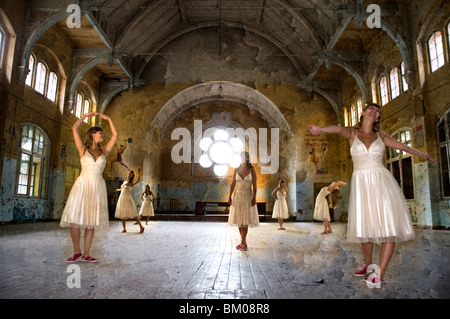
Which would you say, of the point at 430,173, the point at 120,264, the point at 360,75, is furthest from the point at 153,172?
the point at 120,264

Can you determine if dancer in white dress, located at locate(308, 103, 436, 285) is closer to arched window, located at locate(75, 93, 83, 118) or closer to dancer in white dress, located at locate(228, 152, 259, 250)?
dancer in white dress, located at locate(228, 152, 259, 250)

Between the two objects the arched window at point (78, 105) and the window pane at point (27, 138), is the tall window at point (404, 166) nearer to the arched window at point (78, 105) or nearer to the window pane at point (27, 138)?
the window pane at point (27, 138)

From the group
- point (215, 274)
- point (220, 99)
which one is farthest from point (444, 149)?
point (220, 99)

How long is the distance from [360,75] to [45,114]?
1385 centimetres

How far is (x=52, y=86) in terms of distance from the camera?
13.7m

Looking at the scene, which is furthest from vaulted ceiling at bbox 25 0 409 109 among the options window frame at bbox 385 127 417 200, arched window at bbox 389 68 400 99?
window frame at bbox 385 127 417 200

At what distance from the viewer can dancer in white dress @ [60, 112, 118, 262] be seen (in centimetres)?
405

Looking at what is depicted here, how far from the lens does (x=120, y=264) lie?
4.05m

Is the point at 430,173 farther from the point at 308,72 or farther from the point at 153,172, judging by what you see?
the point at 153,172

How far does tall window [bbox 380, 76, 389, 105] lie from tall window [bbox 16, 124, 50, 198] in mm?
14494

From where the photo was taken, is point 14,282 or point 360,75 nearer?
point 14,282

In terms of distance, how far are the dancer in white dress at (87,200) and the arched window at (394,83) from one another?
12.0 m

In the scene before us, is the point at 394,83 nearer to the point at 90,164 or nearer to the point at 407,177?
the point at 407,177

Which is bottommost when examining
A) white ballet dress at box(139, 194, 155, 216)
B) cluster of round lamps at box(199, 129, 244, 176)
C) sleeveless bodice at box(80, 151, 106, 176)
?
white ballet dress at box(139, 194, 155, 216)
